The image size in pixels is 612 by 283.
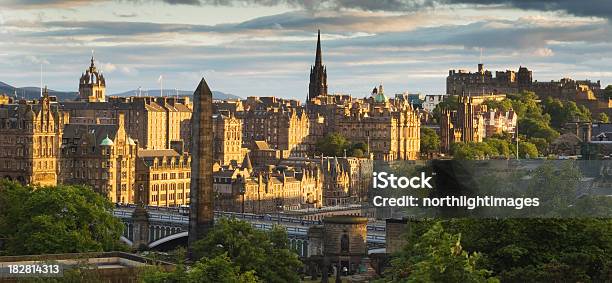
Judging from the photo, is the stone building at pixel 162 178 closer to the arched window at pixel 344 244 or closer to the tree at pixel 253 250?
the arched window at pixel 344 244

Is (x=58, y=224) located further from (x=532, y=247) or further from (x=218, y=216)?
(x=532, y=247)

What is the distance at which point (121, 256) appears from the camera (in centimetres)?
8025

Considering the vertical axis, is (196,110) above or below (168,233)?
above

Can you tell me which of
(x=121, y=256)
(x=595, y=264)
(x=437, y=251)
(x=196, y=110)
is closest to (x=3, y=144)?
(x=196, y=110)

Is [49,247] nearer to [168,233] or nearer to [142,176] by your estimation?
[168,233]

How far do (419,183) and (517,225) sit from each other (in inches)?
761

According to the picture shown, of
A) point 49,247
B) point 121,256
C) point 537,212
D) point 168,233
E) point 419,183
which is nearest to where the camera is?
point 419,183

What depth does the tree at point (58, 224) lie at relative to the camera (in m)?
96.5

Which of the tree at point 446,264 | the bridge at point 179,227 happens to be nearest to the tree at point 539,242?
the tree at point 446,264

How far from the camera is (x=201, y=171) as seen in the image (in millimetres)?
98750

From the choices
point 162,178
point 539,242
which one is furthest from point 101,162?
point 539,242

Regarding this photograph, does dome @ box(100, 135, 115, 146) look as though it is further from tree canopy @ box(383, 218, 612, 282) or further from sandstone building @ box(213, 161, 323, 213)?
tree canopy @ box(383, 218, 612, 282)

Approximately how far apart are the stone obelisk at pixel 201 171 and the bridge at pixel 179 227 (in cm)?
1398

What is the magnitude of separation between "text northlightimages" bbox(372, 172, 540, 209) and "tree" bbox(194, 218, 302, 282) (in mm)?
23169
